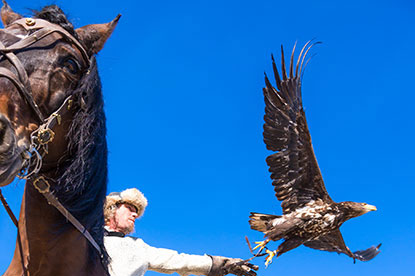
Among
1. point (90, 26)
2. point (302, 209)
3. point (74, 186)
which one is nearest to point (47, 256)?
point (74, 186)

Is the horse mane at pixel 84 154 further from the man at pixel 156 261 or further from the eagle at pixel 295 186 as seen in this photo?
the eagle at pixel 295 186

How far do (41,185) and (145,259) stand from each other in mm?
2006

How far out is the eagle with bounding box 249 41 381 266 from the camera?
5.36 m

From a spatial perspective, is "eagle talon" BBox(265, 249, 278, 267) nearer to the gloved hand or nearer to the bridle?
the gloved hand

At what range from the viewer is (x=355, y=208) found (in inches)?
222

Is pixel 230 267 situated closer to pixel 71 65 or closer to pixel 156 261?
pixel 156 261

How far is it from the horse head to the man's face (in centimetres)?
233

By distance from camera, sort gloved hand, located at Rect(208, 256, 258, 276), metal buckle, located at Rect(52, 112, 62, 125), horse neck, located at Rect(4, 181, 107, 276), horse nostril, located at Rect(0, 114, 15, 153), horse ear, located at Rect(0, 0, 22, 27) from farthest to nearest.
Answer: gloved hand, located at Rect(208, 256, 258, 276) → horse ear, located at Rect(0, 0, 22, 27) → horse neck, located at Rect(4, 181, 107, 276) → metal buckle, located at Rect(52, 112, 62, 125) → horse nostril, located at Rect(0, 114, 15, 153)

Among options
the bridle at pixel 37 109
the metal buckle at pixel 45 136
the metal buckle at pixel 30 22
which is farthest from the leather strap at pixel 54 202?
the metal buckle at pixel 30 22

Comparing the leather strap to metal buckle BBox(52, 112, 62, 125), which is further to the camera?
the leather strap

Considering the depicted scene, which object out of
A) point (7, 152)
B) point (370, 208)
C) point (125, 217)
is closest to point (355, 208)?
point (370, 208)

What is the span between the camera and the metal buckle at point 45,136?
159cm

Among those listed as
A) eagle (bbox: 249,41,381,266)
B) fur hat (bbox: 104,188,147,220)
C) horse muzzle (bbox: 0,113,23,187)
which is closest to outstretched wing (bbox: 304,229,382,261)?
eagle (bbox: 249,41,381,266)

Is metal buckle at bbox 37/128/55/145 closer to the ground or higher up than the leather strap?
higher up
